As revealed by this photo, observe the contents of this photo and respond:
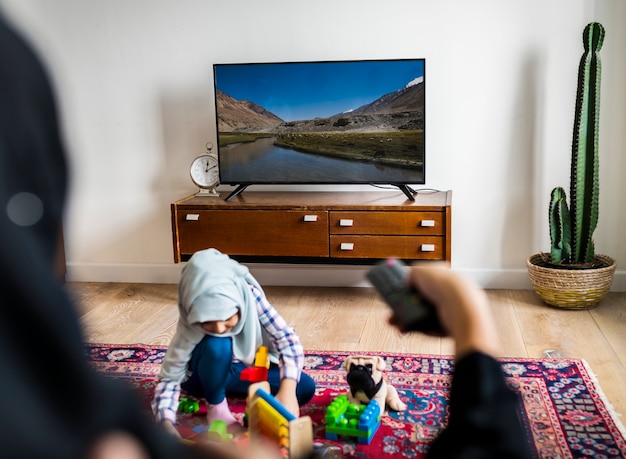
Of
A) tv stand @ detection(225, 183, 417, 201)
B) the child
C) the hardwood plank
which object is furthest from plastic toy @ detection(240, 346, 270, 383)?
tv stand @ detection(225, 183, 417, 201)

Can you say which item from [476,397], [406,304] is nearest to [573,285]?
[406,304]

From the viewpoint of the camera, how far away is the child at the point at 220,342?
235 cm

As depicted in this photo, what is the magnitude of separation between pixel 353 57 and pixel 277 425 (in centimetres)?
241

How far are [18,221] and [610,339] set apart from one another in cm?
332

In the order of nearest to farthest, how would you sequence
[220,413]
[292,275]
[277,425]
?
1. [277,425]
2. [220,413]
3. [292,275]

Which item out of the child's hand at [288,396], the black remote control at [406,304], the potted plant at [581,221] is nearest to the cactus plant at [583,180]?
the potted plant at [581,221]

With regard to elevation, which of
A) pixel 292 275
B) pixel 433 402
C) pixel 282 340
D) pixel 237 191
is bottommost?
pixel 433 402

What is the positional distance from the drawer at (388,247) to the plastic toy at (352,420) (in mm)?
1336

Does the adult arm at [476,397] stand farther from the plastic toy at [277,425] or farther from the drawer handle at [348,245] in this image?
the drawer handle at [348,245]

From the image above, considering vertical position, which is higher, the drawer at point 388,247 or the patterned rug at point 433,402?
the drawer at point 388,247

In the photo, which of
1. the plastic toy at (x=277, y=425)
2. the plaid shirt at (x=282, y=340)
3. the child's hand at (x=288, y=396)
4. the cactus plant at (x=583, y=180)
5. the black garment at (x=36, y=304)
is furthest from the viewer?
the cactus plant at (x=583, y=180)

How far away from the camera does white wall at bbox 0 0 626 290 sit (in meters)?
3.83

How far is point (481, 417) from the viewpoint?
0.49 meters

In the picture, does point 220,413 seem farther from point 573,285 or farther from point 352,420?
point 573,285
